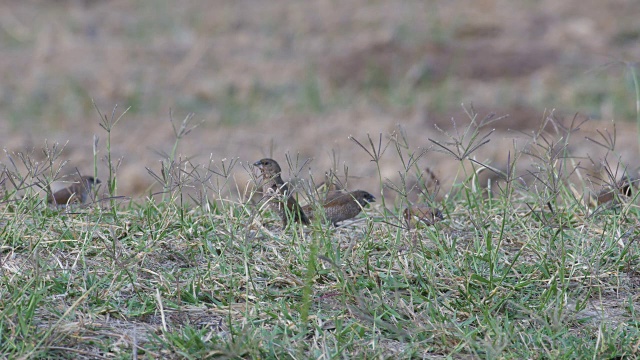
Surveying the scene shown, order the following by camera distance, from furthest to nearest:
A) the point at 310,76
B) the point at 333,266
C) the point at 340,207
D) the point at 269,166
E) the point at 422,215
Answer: the point at 310,76 → the point at 269,166 → the point at 340,207 → the point at 422,215 → the point at 333,266

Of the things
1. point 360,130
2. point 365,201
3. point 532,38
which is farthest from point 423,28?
point 365,201

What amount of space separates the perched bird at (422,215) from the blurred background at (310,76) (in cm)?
504

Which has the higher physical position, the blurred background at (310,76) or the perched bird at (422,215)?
the perched bird at (422,215)

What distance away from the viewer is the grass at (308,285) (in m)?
3.48

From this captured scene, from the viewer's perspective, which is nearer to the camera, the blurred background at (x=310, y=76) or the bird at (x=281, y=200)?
the bird at (x=281, y=200)

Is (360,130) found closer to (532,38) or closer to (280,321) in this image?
(532,38)

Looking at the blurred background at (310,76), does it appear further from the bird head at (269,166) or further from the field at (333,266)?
the bird head at (269,166)

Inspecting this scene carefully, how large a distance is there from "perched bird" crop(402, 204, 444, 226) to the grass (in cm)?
6

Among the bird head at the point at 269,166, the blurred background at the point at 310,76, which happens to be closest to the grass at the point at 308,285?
the bird head at the point at 269,166

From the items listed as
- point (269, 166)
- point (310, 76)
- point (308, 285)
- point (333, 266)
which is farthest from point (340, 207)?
point (310, 76)

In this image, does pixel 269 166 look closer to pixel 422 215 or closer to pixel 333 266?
pixel 422 215

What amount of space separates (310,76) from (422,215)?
31.5 ft

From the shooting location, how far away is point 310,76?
45.4 ft

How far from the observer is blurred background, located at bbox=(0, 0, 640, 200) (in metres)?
11.7
